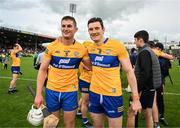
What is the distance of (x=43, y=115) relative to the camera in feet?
13.9

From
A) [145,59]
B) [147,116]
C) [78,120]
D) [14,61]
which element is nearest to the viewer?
[145,59]

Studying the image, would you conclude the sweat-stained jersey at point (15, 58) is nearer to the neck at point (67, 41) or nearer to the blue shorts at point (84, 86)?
the blue shorts at point (84, 86)

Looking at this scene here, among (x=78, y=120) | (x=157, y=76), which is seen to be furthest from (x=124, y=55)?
(x=78, y=120)

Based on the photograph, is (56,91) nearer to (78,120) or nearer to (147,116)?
(147,116)

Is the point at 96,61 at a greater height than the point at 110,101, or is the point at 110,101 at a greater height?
the point at 96,61

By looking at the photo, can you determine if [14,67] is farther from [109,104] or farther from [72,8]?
[72,8]

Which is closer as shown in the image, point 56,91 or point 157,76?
point 56,91

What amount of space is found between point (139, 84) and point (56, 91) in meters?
1.69

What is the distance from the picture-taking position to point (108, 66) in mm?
4414

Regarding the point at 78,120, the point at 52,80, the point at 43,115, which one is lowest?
the point at 78,120

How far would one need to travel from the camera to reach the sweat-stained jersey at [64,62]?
15.5 feet

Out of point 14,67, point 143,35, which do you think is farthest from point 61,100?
point 14,67

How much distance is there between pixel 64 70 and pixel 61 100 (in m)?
0.48

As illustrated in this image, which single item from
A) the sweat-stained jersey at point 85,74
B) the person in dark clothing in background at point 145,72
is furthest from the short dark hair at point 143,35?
the sweat-stained jersey at point 85,74
